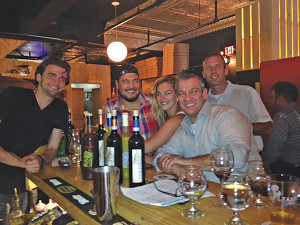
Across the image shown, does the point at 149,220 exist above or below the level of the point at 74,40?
below

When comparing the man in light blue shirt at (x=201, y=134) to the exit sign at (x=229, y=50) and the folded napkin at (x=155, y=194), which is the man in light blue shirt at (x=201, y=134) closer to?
the folded napkin at (x=155, y=194)

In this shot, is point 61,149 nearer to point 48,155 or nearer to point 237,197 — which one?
point 48,155

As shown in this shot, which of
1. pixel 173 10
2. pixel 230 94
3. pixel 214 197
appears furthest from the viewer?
pixel 173 10

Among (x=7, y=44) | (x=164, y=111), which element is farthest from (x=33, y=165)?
(x=7, y=44)

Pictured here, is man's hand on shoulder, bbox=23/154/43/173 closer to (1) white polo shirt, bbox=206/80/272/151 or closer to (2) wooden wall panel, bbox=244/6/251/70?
(1) white polo shirt, bbox=206/80/272/151

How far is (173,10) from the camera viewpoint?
7082 millimetres

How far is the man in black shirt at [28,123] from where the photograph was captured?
7.78ft

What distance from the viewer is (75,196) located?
4.83 ft

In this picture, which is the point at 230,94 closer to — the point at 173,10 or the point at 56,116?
the point at 56,116

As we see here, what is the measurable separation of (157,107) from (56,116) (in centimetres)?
102

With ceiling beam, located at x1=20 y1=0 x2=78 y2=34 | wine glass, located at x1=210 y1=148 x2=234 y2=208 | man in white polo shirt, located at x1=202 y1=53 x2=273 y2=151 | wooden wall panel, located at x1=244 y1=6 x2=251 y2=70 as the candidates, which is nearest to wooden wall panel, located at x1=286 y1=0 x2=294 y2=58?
wooden wall panel, located at x1=244 y1=6 x2=251 y2=70

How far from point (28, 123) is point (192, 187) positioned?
1.83 metres

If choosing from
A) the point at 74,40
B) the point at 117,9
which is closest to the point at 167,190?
the point at 117,9

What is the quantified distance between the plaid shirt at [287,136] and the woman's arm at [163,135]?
1290 mm
